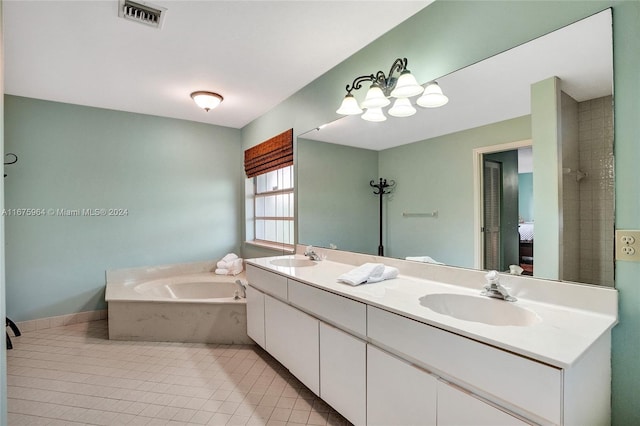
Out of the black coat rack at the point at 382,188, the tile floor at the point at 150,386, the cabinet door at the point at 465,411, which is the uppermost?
the black coat rack at the point at 382,188

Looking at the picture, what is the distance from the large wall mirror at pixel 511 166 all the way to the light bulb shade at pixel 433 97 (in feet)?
0.12

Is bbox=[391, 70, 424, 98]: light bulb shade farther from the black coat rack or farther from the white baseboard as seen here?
the white baseboard

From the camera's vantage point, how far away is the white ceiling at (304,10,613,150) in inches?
47.1

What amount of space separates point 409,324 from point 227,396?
143cm

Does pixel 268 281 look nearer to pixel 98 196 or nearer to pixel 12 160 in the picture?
pixel 98 196

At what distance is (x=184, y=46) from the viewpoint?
7.07 feet

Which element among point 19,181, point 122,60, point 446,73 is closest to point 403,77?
point 446,73

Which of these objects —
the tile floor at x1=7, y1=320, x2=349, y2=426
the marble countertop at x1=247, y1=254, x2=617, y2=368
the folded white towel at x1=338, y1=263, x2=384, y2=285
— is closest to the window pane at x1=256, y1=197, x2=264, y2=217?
the tile floor at x1=7, y1=320, x2=349, y2=426

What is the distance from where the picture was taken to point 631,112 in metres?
1.12

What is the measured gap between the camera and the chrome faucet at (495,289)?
53.8 inches

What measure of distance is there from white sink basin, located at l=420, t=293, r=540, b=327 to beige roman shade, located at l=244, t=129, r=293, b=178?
6.66 ft

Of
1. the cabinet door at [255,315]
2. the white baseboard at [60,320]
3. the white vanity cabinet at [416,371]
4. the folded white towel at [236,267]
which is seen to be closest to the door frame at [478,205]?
the white vanity cabinet at [416,371]

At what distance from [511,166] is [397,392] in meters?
1.14

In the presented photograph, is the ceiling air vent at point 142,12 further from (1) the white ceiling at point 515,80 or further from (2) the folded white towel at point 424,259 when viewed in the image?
(2) the folded white towel at point 424,259
